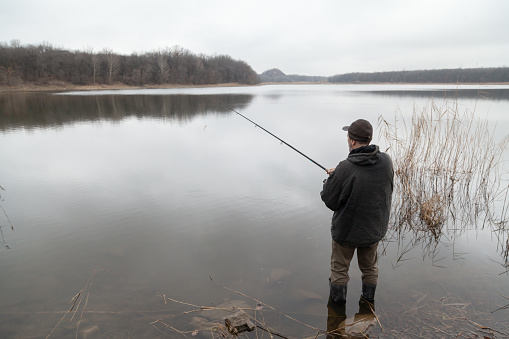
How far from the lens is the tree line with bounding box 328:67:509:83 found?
53.4 metres

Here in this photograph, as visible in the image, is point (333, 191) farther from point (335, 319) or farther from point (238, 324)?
point (238, 324)

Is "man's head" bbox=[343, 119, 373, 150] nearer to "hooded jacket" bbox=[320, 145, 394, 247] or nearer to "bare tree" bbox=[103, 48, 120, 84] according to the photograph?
"hooded jacket" bbox=[320, 145, 394, 247]

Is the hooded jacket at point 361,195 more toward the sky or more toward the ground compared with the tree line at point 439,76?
more toward the ground

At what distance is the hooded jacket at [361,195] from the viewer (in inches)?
95.6

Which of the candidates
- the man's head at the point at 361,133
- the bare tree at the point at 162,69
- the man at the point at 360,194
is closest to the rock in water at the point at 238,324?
the man at the point at 360,194

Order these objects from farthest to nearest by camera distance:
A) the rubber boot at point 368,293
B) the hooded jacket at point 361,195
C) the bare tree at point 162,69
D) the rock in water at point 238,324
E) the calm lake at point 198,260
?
1. the bare tree at point 162,69
2. the rubber boot at point 368,293
3. the calm lake at point 198,260
4. the rock in water at point 238,324
5. the hooded jacket at point 361,195

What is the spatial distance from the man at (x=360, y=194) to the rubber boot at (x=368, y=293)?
0.39 meters

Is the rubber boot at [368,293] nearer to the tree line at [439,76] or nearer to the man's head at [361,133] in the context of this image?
the man's head at [361,133]

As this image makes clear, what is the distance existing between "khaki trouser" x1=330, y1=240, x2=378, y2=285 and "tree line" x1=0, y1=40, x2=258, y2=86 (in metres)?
55.7

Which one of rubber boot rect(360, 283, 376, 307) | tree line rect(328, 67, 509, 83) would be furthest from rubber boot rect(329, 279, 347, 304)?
tree line rect(328, 67, 509, 83)

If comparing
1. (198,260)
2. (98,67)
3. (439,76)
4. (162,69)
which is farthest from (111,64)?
(439,76)

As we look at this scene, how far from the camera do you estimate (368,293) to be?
3.01 meters

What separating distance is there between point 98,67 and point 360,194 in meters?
67.7

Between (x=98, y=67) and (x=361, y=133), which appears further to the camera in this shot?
(x=98, y=67)
